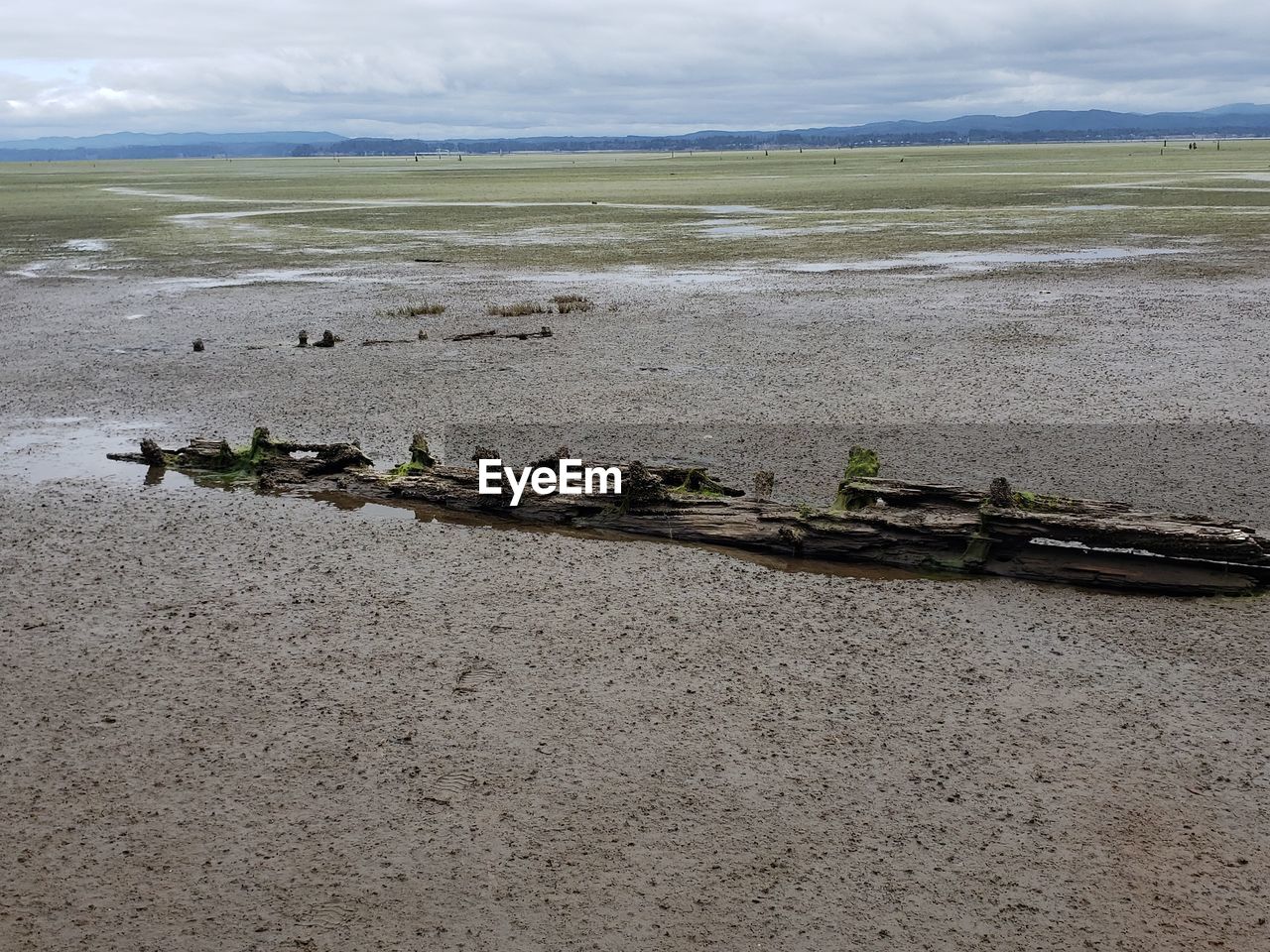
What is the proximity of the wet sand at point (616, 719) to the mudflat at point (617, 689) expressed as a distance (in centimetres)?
3

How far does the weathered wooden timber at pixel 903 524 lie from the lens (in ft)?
31.5

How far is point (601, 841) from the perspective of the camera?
6.45m

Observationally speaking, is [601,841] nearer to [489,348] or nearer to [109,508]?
[109,508]

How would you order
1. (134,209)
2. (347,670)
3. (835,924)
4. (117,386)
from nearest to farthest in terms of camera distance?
(835,924), (347,670), (117,386), (134,209)

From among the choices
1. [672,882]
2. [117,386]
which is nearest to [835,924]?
[672,882]

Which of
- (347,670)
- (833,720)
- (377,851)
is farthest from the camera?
(347,670)

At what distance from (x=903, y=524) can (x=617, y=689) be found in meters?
3.38

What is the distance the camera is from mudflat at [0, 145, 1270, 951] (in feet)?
19.6

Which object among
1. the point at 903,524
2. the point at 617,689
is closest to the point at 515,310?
the point at 903,524

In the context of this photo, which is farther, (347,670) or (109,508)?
(109,508)

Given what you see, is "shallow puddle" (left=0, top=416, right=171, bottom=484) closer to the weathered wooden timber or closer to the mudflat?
the mudflat

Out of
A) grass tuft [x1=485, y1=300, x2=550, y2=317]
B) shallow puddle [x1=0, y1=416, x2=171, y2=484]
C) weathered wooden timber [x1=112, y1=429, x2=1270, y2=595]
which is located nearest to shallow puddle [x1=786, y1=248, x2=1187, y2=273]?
grass tuft [x1=485, y1=300, x2=550, y2=317]

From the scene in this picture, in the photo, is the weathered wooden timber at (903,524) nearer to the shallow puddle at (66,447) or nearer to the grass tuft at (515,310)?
the shallow puddle at (66,447)

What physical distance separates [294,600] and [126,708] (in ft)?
6.75
